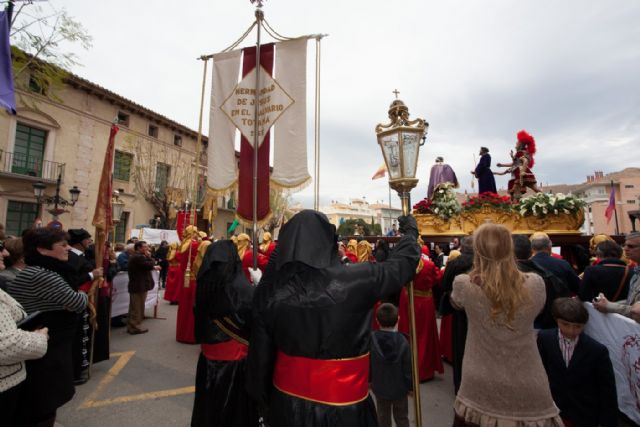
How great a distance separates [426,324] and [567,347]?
2489mm

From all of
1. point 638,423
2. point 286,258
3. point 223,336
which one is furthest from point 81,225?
point 638,423

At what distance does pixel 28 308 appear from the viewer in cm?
266

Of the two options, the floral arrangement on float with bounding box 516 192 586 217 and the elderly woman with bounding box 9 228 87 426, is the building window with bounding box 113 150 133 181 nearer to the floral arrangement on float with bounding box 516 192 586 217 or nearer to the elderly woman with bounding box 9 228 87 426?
the elderly woman with bounding box 9 228 87 426

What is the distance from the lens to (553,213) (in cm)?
705

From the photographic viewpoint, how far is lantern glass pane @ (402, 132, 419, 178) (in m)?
2.90

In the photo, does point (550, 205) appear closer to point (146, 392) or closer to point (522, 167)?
point (522, 167)

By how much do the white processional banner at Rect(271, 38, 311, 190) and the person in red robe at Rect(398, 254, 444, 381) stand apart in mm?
2291

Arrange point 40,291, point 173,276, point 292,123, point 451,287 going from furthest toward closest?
1. point 173,276
2. point 292,123
3. point 451,287
4. point 40,291

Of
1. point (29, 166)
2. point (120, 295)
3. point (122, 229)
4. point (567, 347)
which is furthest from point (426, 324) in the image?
point (122, 229)

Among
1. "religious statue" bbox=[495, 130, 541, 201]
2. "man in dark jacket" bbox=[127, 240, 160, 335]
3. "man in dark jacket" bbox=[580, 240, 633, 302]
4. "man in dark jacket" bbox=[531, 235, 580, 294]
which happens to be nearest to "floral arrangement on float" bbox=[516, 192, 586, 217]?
"religious statue" bbox=[495, 130, 541, 201]

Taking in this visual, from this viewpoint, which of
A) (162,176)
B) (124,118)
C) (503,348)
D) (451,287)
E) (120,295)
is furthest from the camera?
(162,176)

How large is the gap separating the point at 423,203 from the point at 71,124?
21.5 m

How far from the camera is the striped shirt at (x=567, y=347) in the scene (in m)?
2.53

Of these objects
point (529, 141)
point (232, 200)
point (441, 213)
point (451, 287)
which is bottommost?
point (451, 287)
